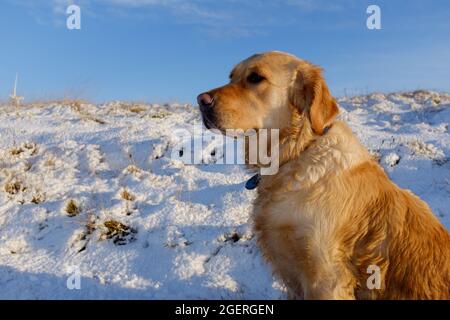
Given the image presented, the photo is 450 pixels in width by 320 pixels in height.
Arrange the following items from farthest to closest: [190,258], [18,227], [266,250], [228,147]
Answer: [228,147] < [18,227] < [190,258] < [266,250]

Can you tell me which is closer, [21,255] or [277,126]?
[277,126]

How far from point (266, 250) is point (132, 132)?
4.75m

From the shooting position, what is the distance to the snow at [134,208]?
16.7 ft

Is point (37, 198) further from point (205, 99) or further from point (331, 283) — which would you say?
point (331, 283)

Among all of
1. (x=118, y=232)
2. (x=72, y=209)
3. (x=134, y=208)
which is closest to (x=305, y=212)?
(x=118, y=232)

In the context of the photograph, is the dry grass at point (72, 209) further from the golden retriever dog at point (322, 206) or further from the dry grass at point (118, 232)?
the golden retriever dog at point (322, 206)

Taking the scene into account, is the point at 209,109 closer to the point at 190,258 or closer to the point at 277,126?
the point at 277,126

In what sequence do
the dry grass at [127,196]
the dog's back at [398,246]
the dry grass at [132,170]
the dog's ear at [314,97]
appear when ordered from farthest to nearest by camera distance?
the dry grass at [132,170], the dry grass at [127,196], the dog's ear at [314,97], the dog's back at [398,246]

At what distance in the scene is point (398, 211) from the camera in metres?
3.39

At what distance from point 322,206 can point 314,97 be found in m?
0.83

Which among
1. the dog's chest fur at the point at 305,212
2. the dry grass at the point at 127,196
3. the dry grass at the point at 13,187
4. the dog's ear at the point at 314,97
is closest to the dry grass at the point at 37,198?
the dry grass at the point at 13,187

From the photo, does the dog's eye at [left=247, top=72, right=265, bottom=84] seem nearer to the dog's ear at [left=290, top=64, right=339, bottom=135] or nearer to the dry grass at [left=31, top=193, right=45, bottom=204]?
the dog's ear at [left=290, top=64, right=339, bottom=135]

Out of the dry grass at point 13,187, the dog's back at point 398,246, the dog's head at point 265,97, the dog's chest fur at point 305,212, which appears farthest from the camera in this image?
the dry grass at point 13,187

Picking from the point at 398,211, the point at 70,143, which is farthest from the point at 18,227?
the point at 398,211
